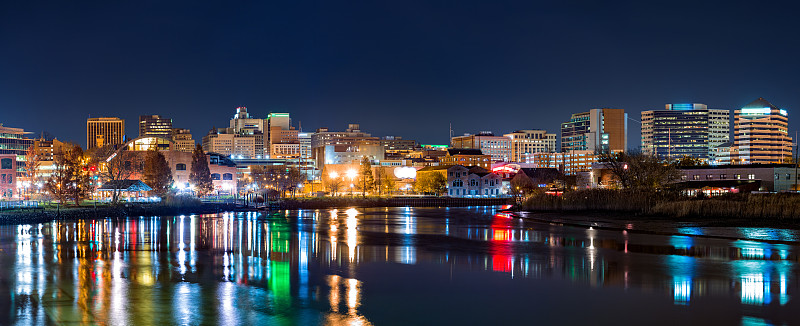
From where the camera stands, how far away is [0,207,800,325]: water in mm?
15211

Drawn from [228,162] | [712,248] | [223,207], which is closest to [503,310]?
[712,248]

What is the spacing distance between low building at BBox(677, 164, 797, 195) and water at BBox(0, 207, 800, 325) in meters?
62.7

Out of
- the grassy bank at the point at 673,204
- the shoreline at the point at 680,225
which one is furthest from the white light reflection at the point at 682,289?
the grassy bank at the point at 673,204

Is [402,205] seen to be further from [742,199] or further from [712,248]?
[712,248]

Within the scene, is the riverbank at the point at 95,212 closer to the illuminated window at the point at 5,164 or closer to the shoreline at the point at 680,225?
the shoreline at the point at 680,225

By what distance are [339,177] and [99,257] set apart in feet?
473

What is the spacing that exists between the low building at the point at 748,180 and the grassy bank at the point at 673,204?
36237 mm

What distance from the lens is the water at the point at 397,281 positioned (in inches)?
599

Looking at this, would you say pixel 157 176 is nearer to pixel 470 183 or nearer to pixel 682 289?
pixel 470 183

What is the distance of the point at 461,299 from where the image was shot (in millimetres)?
17219

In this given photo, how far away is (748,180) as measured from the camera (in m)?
93.9

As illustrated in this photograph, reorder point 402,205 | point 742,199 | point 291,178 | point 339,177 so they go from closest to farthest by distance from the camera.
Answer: point 742,199, point 402,205, point 291,178, point 339,177

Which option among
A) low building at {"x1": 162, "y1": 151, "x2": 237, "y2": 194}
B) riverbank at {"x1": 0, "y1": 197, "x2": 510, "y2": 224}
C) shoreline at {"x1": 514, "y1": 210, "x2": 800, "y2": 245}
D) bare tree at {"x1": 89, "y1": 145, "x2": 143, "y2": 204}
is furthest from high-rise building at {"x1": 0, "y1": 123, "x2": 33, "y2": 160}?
shoreline at {"x1": 514, "y1": 210, "x2": 800, "y2": 245}

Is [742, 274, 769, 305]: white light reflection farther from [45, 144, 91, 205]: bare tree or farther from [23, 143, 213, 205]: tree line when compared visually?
[45, 144, 91, 205]: bare tree
